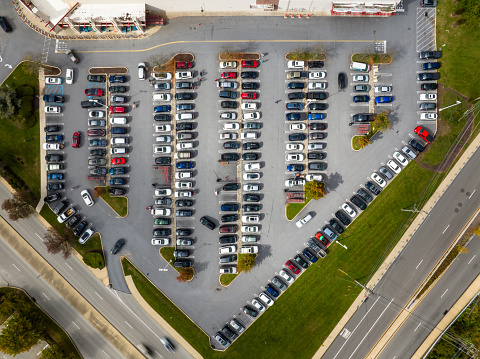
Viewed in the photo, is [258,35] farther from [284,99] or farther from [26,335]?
[26,335]

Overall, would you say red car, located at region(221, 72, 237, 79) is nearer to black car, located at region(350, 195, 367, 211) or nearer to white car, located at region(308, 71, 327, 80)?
white car, located at region(308, 71, 327, 80)

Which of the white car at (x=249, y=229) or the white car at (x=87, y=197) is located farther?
the white car at (x=87, y=197)

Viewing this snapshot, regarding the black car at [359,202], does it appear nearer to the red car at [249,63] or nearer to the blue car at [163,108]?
the red car at [249,63]

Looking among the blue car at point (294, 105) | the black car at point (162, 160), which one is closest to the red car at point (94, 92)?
the black car at point (162, 160)

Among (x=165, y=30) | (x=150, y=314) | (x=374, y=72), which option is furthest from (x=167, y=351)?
(x=374, y=72)

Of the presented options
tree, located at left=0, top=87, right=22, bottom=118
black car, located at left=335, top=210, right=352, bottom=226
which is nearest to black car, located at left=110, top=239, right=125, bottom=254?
tree, located at left=0, top=87, right=22, bottom=118

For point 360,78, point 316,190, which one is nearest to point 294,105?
point 360,78

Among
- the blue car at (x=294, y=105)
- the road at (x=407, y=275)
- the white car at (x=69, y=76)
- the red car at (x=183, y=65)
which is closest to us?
the road at (x=407, y=275)
